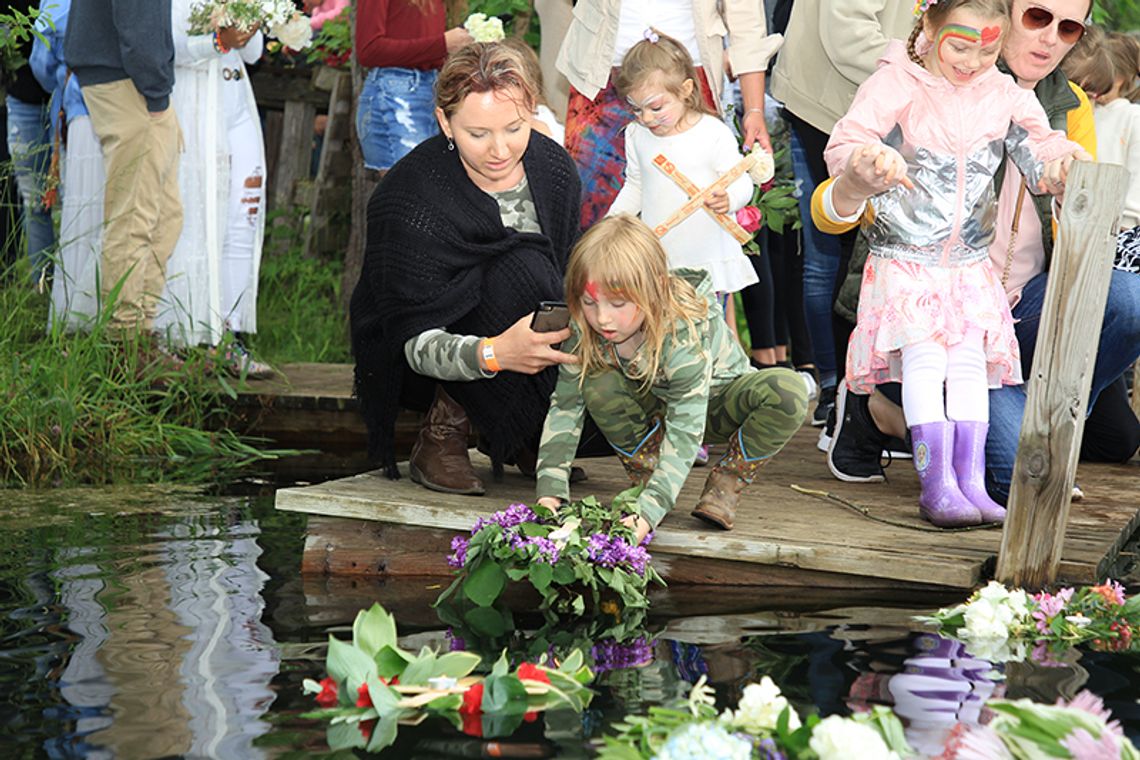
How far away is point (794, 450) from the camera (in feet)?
19.4

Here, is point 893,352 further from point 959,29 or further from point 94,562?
point 94,562

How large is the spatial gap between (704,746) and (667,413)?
1967mm

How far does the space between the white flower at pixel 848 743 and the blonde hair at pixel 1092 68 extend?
383 cm

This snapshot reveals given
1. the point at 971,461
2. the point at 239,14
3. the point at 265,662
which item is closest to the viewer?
the point at 265,662

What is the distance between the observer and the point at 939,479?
465 cm

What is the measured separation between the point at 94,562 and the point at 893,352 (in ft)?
7.55

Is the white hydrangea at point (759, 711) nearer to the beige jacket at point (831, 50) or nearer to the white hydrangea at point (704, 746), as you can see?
the white hydrangea at point (704, 746)

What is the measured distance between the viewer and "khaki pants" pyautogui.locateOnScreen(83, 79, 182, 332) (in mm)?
6809

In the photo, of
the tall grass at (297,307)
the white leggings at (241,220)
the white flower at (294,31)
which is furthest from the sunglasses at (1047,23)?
the tall grass at (297,307)

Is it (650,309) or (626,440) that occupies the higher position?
(650,309)

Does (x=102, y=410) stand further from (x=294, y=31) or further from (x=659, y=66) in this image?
(x=659, y=66)

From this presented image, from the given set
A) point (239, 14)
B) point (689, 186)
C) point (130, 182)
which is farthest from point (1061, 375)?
point (130, 182)

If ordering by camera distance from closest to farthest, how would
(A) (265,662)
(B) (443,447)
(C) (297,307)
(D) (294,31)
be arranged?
(A) (265,662) → (B) (443,447) → (D) (294,31) → (C) (297,307)

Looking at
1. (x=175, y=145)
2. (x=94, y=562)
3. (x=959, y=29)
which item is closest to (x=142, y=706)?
(x=94, y=562)
